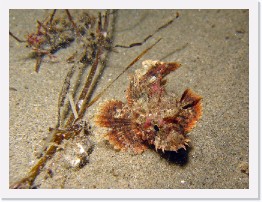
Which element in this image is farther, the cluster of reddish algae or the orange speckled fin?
the orange speckled fin

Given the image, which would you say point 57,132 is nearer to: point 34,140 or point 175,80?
point 34,140

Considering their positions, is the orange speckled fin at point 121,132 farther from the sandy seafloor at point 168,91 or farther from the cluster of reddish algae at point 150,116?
the sandy seafloor at point 168,91

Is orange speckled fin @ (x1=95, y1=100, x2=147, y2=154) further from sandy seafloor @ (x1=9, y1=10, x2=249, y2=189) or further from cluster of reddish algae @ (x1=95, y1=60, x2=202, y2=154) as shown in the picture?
sandy seafloor @ (x1=9, y1=10, x2=249, y2=189)

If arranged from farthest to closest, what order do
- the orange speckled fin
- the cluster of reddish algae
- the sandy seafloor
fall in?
the orange speckled fin → the sandy seafloor → the cluster of reddish algae

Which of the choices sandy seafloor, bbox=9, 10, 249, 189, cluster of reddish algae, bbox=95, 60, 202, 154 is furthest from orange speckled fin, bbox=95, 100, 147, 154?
sandy seafloor, bbox=9, 10, 249, 189

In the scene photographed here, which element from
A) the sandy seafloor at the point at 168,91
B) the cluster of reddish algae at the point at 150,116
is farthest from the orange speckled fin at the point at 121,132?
the sandy seafloor at the point at 168,91

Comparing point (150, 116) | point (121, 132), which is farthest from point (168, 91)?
point (150, 116)

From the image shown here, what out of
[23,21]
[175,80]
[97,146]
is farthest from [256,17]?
[23,21]
